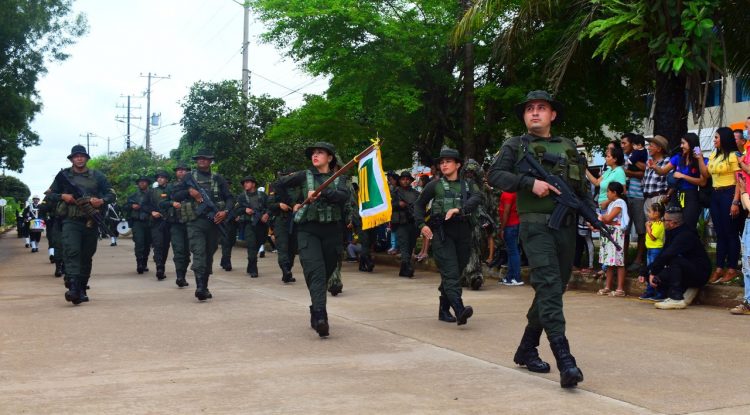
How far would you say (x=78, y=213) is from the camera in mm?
10586

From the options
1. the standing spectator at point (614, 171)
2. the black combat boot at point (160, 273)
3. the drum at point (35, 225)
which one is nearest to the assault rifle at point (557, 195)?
the standing spectator at point (614, 171)

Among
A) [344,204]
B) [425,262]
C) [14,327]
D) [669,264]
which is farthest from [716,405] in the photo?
[425,262]

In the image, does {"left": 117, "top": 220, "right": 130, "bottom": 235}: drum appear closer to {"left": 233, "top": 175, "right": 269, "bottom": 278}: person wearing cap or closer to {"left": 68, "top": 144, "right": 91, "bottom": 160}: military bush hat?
{"left": 233, "top": 175, "right": 269, "bottom": 278}: person wearing cap

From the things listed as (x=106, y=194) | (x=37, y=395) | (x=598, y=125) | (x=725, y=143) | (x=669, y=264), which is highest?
(x=598, y=125)


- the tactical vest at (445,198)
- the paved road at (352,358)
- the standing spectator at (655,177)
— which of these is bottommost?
the paved road at (352,358)

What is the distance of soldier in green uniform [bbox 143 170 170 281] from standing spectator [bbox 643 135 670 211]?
26.0ft

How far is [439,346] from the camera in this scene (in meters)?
7.32

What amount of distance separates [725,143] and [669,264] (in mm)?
1634

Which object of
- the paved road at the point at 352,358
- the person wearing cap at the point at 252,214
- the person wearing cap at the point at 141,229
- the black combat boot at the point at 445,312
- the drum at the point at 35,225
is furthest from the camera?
the drum at the point at 35,225

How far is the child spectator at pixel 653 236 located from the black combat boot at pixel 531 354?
4870mm

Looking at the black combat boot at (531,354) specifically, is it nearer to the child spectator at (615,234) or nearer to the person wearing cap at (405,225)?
the child spectator at (615,234)

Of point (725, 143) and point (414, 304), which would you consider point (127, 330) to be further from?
point (725, 143)

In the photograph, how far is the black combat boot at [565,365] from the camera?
217 inches

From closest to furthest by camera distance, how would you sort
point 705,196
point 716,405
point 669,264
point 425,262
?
point 716,405
point 669,264
point 705,196
point 425,262
